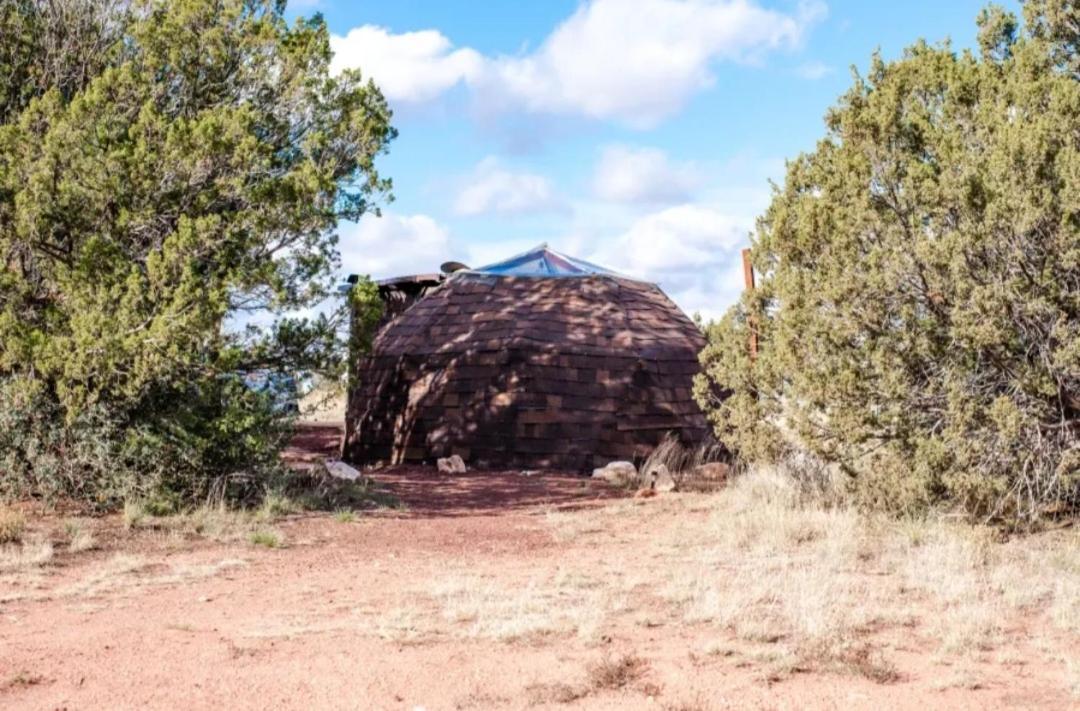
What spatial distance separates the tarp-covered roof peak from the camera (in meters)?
19.9

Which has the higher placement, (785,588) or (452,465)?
(452,465)

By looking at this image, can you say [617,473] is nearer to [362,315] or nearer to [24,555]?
[362,315]

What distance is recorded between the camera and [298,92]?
12.4m

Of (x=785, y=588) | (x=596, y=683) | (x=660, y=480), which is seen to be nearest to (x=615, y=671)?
(x=596, y=683)

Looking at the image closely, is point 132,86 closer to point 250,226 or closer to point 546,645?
point 250,226

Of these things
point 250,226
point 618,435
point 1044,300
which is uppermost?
point 250,226

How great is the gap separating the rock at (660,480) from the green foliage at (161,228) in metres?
5.01

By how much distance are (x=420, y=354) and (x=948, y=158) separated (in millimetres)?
10868

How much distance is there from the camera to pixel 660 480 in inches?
579

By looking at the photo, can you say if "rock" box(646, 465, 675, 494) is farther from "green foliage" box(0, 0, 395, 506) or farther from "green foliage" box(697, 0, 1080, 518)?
"green foliage" box(0, 0, 395, 506)

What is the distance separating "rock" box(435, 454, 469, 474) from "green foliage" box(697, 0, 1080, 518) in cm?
687

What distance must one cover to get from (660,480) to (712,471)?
1972 mm

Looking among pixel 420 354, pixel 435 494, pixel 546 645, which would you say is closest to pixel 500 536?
pixel 435 494

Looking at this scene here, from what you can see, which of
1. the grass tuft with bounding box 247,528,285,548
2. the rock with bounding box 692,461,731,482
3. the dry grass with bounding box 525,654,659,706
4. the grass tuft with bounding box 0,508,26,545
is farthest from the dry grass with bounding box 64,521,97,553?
the rock with bounding box 692,461,731,482
